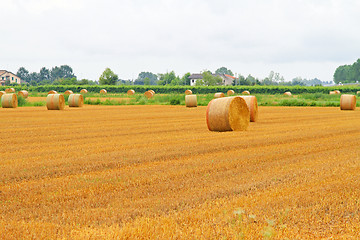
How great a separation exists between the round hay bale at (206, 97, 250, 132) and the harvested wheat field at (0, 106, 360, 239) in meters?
3.25

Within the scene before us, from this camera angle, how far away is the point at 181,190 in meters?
6.74

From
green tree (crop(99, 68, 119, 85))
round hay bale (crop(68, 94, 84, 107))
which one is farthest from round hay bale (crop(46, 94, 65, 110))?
green tree (crop(99, 68, 119, 85))

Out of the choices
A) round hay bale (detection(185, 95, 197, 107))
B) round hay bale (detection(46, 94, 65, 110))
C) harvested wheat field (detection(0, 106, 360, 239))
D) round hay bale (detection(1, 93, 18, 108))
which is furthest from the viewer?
round hay bale (detection(185, 95, 197, 107))

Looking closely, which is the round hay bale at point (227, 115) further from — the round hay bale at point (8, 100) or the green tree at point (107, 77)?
the green tree at point (107, 77)

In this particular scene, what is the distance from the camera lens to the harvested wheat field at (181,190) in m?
5.09

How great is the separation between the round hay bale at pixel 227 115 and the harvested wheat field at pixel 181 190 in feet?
10.6

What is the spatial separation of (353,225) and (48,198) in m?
4.21

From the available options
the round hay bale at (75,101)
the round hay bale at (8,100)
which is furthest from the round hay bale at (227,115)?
the round hay bale at (8,100)

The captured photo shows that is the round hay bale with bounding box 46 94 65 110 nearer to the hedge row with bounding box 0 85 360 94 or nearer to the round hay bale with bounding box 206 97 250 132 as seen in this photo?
the round hay bale with bounding box 206 97 250 132

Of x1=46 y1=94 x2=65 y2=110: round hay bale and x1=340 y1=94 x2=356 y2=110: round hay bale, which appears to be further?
x1=340 y1=94 x2=356 y2=110: round hay bale

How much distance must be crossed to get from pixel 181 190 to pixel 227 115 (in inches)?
348

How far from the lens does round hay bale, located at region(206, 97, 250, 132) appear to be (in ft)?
50.6

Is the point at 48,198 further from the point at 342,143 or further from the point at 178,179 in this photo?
the point at 342,143

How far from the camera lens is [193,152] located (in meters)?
10.4
